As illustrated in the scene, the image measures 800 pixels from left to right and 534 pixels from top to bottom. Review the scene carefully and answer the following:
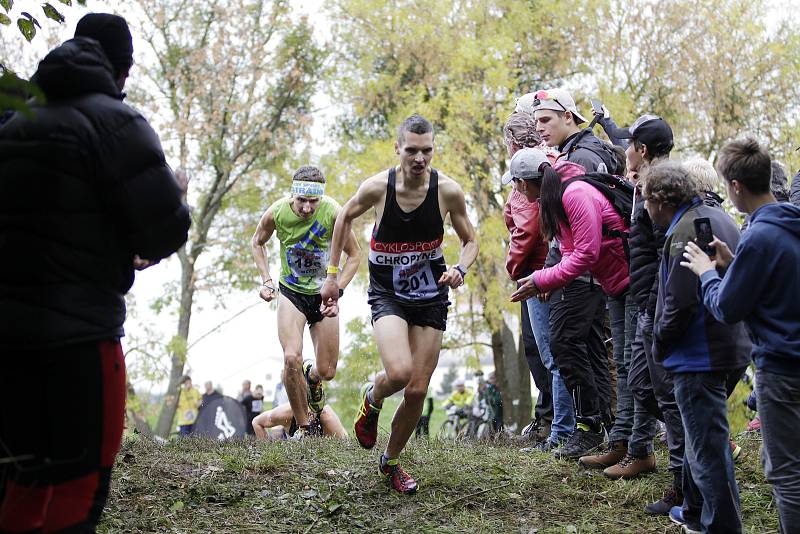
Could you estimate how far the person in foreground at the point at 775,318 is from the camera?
383 centimetres

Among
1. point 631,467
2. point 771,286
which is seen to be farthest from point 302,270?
point 771,286

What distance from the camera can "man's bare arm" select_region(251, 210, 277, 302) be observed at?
8570 mm

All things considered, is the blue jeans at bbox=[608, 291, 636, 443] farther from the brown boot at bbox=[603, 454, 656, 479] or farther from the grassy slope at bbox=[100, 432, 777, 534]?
the grassy slope at bbox=[100, 432, 777, 534]

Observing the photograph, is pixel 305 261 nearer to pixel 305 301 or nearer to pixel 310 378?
pixel 305 301

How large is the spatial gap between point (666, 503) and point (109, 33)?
4102 mm

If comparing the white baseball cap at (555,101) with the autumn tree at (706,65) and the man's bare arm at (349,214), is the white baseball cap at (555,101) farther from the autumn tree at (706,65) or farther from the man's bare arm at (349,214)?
the autumn tree at (706,65)

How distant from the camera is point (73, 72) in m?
3.11

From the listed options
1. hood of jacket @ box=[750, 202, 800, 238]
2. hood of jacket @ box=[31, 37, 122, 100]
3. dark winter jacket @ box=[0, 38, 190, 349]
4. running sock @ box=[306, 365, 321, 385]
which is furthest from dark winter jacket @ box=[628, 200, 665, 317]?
running sock @ box=[306, 365, 321, 385]

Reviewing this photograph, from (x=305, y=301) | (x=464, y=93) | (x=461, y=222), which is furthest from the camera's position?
(x=464, y=93)

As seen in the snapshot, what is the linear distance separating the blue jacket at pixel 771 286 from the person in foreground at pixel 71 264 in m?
2.48

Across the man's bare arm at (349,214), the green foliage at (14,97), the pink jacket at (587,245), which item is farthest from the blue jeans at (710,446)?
the green foliage at (14,97)

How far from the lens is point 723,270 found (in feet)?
14.6

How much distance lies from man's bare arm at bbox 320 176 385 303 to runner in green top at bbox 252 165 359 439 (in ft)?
6.67

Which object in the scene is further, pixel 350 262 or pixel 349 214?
pixel 350 262
